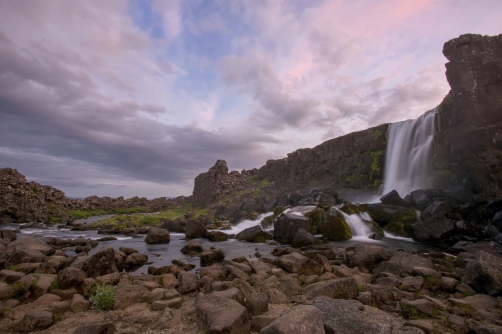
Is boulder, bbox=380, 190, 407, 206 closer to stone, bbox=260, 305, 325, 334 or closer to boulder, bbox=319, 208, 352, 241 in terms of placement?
boulder, bbox=319, 208, 352, 241

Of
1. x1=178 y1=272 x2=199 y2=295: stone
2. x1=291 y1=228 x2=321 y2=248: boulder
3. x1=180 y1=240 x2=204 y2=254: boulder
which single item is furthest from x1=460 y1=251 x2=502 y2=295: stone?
x1=180 y1=240 x2=204 y2=254: boulder

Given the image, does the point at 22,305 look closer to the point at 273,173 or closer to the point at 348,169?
the point at 348,169

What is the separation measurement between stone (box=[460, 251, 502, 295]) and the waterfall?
3626 cm

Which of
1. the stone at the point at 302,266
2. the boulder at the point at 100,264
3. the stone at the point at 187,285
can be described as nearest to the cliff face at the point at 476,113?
the stone at the point at 302,266

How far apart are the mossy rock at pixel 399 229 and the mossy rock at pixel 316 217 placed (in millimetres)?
6706

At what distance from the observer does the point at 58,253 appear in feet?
62.5

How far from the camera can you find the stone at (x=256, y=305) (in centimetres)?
954

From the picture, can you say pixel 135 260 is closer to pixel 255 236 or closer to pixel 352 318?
pixel 255 236

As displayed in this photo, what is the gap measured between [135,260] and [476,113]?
42569mm

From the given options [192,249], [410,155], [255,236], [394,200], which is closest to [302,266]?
[192,249]

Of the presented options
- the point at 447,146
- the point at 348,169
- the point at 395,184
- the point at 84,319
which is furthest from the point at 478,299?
the point at 348,169

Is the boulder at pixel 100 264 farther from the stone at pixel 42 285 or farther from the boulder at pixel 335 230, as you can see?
the boulder at pixel 335 230

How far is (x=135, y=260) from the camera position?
61.6ft

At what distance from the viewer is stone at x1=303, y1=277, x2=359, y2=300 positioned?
10781 mm
